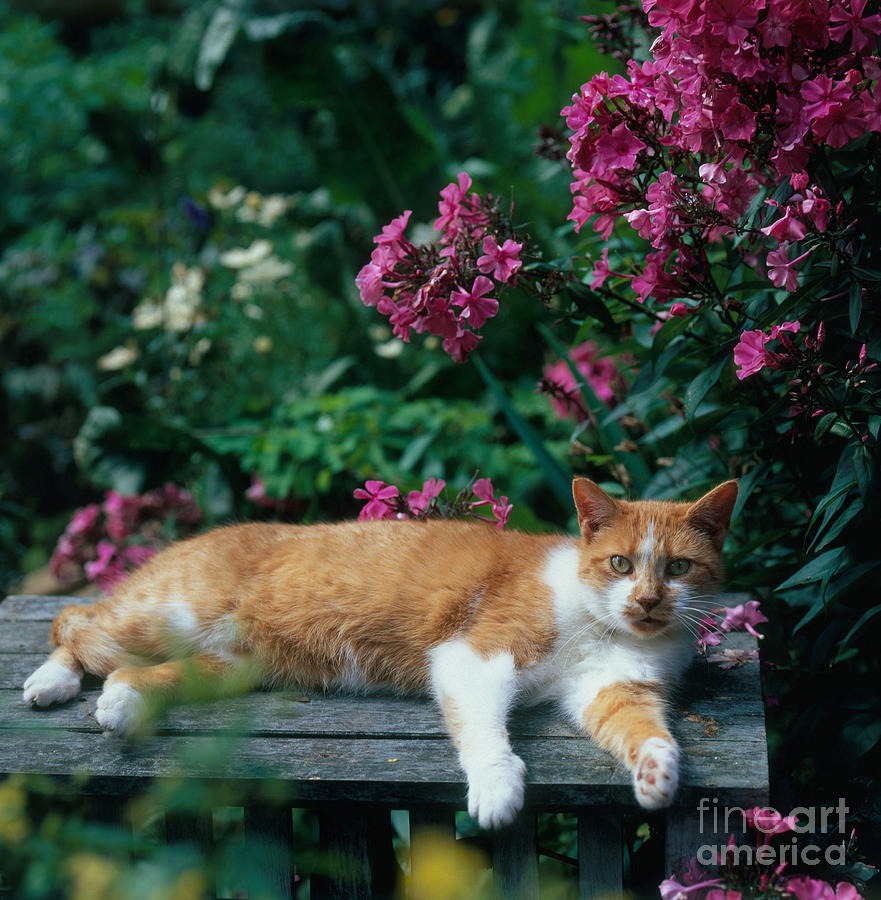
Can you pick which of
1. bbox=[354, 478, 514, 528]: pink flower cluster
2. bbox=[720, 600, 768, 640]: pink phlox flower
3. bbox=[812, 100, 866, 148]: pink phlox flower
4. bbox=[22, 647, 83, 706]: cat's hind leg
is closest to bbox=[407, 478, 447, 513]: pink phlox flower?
bbox=[354, 478, 514, 528]: pink flower cluster

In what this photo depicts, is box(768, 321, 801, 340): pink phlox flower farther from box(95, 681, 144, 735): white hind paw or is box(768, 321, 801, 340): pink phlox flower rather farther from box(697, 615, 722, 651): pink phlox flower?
box(95, 681, 144, 735): white hind paw

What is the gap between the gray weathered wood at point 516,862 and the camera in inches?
71.1

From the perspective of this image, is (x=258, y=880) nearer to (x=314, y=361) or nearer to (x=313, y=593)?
(x=313, y=593)

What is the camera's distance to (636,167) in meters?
1.95

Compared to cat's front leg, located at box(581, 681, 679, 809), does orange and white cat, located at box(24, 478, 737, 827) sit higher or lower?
higher

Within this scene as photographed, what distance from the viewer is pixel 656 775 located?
166 cm

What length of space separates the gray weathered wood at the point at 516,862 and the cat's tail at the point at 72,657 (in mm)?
1042

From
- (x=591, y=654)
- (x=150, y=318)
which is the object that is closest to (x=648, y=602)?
(x=591, y=654)

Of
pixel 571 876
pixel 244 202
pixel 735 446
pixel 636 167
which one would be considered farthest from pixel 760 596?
pixel 244 202

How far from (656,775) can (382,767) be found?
0.52 meters

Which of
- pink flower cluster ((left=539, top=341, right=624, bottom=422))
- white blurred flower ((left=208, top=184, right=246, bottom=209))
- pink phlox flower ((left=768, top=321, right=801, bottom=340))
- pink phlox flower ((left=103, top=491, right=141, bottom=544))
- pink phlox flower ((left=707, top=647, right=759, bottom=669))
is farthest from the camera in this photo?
white blurred flower ((left=208, top=184, right=246, bottom=209))

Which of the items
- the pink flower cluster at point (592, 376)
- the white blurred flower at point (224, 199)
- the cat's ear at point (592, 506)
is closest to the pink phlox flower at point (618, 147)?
the cat's ear at point (592, 506)

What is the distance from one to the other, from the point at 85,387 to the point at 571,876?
4.07m

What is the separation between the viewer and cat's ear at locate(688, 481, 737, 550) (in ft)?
6.66
